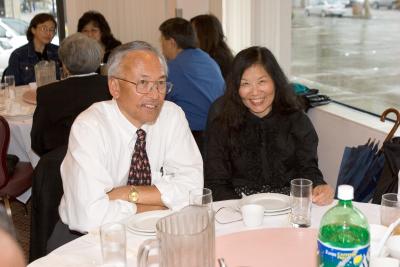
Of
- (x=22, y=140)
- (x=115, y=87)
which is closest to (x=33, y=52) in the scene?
(x=22, y=140)

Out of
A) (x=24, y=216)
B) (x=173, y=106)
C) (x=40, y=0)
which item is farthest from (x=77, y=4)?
(x=173, y=106)

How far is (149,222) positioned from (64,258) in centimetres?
32

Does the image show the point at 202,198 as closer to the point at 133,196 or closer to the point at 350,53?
the point at 133,196

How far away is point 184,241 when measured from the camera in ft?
4.71

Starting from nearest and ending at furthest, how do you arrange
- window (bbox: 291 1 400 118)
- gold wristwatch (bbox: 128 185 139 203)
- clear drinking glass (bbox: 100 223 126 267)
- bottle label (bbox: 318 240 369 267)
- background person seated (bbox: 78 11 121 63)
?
1. bottle label (bbox: 318 240 369 267)
2. clear drinking glass (bbox: 100 223 126 267)
3. gold wristwatch (bbox: 128 185 139 203)
4. window (bbox: 291 1 400 118)
5. background person seated (bbox: 78 11 121 63)

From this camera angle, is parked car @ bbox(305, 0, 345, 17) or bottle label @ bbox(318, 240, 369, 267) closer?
bottle label @ bbox(318, 240, 369, 267)

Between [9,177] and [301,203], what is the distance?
7.22 feet

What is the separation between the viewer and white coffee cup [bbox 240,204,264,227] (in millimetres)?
1840

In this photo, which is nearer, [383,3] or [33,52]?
[383,3]

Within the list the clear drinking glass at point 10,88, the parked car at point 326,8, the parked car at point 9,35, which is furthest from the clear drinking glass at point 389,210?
the parked car at point 9,35

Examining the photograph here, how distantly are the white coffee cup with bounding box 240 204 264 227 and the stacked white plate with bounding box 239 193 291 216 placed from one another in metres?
0.07

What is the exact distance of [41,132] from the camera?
135 inches

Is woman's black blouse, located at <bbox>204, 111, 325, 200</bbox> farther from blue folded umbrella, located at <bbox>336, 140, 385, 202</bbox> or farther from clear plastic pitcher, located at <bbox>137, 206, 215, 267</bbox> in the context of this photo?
clear plastic pitcher, located at <bbox>137, 206, 215, 267</bbox>

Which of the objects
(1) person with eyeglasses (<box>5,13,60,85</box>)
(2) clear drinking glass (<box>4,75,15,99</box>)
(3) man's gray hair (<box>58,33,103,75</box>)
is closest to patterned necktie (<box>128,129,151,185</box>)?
(3) man's gray hair (<box>58,33,103,75</box>)
